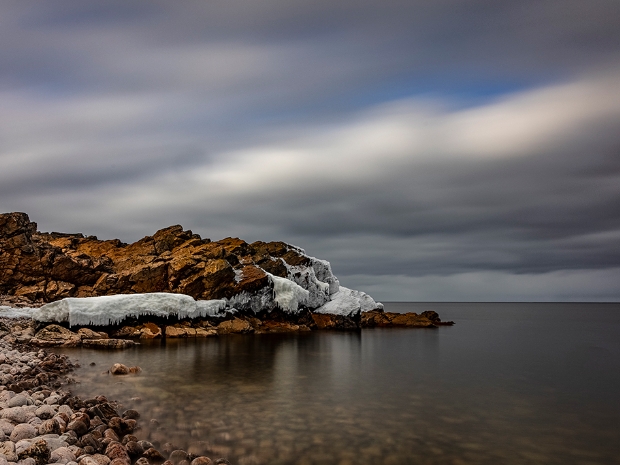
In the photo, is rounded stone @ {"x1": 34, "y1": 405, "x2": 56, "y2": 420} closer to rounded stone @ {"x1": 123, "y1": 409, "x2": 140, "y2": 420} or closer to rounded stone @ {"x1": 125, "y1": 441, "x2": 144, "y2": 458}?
rounded stone @ {"x1": 125, "y1": 441, "x2": 144, "y2": 458}

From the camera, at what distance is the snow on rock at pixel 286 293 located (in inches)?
1678

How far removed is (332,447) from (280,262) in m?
38.1

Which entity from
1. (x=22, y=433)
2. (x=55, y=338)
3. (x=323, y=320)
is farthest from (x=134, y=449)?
(x=323, y=320)

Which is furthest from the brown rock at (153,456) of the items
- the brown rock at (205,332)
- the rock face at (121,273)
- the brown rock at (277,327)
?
the brown rock at (277,327)

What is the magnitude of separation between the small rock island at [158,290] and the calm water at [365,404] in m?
5.84

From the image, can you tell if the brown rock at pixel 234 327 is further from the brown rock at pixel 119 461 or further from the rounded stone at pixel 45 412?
the brown rock at pixel 119 461

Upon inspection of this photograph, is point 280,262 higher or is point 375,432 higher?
point 280,262

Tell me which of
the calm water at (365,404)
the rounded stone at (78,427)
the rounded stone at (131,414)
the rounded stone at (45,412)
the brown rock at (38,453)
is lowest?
the calm water at (365,404)

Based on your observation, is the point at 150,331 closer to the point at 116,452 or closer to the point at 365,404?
the point at 365,404

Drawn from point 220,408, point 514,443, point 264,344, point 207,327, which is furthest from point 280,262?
point 514,443

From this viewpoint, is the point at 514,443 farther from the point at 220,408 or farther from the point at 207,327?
the point at 207,327

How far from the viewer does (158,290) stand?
127 feet

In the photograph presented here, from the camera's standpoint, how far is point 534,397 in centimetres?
1645

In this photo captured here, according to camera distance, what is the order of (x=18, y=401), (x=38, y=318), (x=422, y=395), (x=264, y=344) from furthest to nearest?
1. (x=264, y=344)
2. (x=38, y=318)
3. (x=422, y=395)
4. (x=18, y=401)
